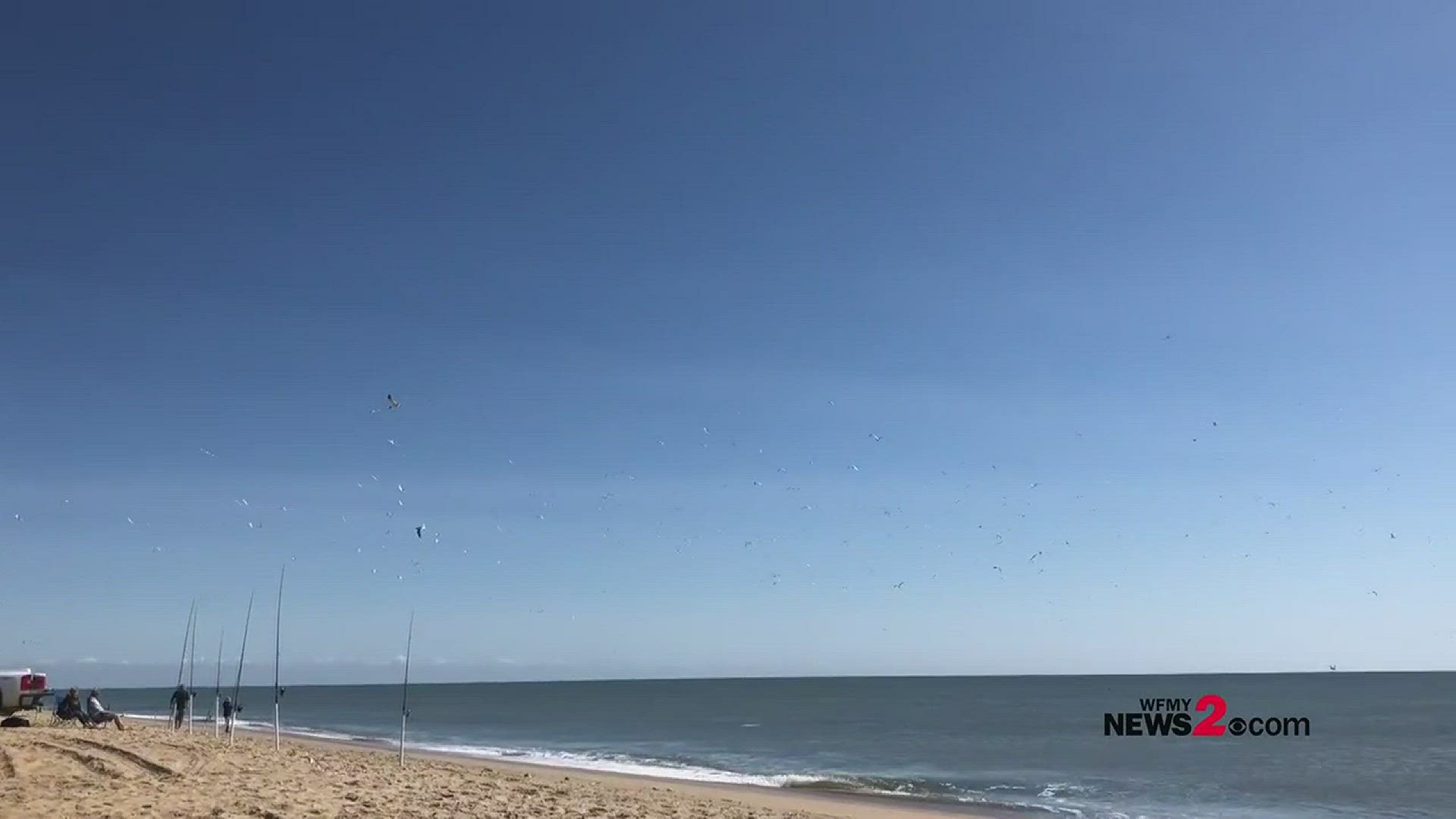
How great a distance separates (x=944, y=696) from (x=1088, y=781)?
99858 mm

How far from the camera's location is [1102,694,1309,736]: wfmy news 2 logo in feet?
194

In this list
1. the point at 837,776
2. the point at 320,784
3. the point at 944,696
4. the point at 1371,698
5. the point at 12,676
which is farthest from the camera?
the point at 944,696

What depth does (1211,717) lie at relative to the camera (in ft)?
258

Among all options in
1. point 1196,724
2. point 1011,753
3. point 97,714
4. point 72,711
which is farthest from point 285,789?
point 1196,724

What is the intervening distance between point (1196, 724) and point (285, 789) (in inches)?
2770

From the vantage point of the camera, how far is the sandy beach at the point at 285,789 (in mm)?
13688

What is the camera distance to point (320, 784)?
16.7 metres

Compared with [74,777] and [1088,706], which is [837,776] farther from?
[1088,706]

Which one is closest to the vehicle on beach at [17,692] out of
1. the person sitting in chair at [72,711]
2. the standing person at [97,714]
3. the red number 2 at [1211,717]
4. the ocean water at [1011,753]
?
the person sitting in chair at [72,711]

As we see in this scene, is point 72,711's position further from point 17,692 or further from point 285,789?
point 285,789

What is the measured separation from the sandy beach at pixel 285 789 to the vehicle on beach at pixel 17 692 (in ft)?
19.6

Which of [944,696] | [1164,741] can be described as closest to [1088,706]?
[944,696]

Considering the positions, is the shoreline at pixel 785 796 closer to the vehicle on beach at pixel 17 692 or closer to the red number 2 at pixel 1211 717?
the vehicle on beach at pixel 17 692

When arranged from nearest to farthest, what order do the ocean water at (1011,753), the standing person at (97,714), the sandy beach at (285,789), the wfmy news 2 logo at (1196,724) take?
the sandy beach at (285,789), the standing person at (97,714), the ocean water at (1011,753), the wfmy news 2 logo at (1196,724)
